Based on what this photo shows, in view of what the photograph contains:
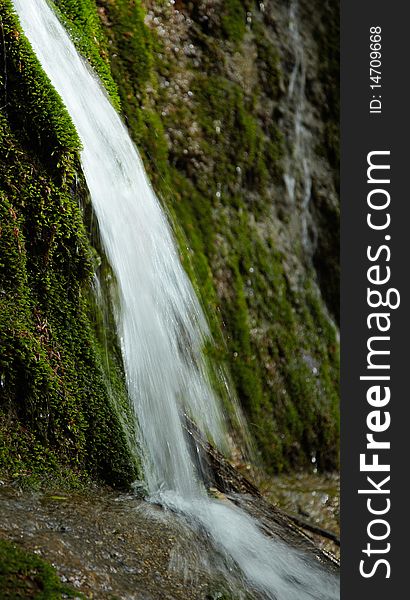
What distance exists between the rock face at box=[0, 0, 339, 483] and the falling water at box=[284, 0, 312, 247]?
2 centimetres

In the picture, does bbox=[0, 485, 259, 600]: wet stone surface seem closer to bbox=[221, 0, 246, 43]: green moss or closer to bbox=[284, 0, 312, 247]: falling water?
bbox=[284, 0, 312, 247]: falling water

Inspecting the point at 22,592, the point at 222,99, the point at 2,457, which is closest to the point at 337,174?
the point at 222,99

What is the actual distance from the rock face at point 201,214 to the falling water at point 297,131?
0.02 m

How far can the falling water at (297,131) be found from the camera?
5977 millimetres

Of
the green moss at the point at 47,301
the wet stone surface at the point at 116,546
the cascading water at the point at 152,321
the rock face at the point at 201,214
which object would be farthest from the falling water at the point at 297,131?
the wet stone surface at the point at 116,546

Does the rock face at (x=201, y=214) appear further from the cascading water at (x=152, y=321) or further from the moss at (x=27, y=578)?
the moss at (x=27, y=578)

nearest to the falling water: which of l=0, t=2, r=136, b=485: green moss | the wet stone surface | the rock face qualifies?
the rock face

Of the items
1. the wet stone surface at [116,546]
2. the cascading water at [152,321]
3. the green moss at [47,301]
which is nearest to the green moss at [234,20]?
the cascading water at [152,321]

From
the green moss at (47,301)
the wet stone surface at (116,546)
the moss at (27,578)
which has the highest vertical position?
the green moss at (47,301)

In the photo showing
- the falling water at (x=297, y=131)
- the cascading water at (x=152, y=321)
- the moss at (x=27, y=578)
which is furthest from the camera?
the falling water at (x=297, y=131)

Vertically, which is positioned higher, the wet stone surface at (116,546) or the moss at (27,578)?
the moss at (27,578)

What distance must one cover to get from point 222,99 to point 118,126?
1504mm

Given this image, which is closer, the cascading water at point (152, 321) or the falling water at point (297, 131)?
the cascading water at point (152, 321)

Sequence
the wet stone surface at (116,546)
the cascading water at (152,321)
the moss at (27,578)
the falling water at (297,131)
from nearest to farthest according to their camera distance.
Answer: the moss at (27,578) → the wet stone surface at (116,546) → the cascading water at (152,321) → the falling water at (297,131)
